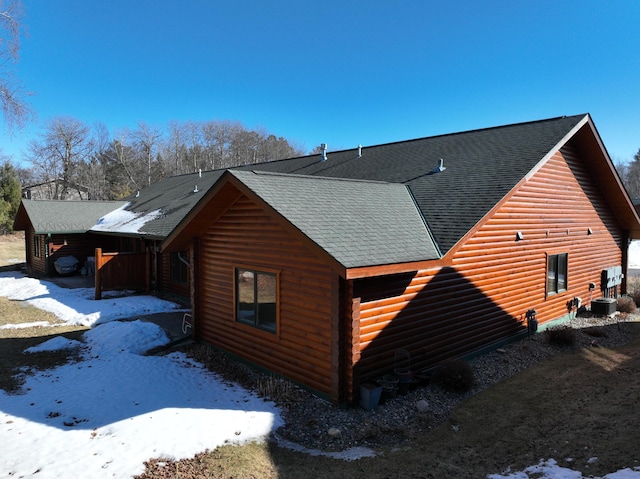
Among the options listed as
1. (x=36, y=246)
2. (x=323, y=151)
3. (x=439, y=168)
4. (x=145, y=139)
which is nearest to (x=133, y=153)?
(x=145, y=139)

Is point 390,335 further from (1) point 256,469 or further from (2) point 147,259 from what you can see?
(2) point 147,259

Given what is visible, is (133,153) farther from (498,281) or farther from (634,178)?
(634,178)

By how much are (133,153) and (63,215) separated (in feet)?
114

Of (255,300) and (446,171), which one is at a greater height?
(446,171)

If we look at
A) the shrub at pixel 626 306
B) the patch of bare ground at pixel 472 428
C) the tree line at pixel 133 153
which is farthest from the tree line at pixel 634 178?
the patch of bare ground at pixel 472 428

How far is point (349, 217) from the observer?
7.86 m

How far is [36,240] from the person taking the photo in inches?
883

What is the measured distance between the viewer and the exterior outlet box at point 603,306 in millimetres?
13508

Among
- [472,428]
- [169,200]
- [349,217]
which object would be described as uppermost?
[169,200]

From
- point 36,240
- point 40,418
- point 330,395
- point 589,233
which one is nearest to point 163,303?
point 40,418

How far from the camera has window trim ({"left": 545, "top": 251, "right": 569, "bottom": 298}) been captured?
12008 millimetres

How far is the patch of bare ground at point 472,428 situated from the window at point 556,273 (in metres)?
3.11

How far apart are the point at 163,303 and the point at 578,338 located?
12.8m

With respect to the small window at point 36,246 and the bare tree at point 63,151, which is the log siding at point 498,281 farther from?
the bare tree at point 63,151
